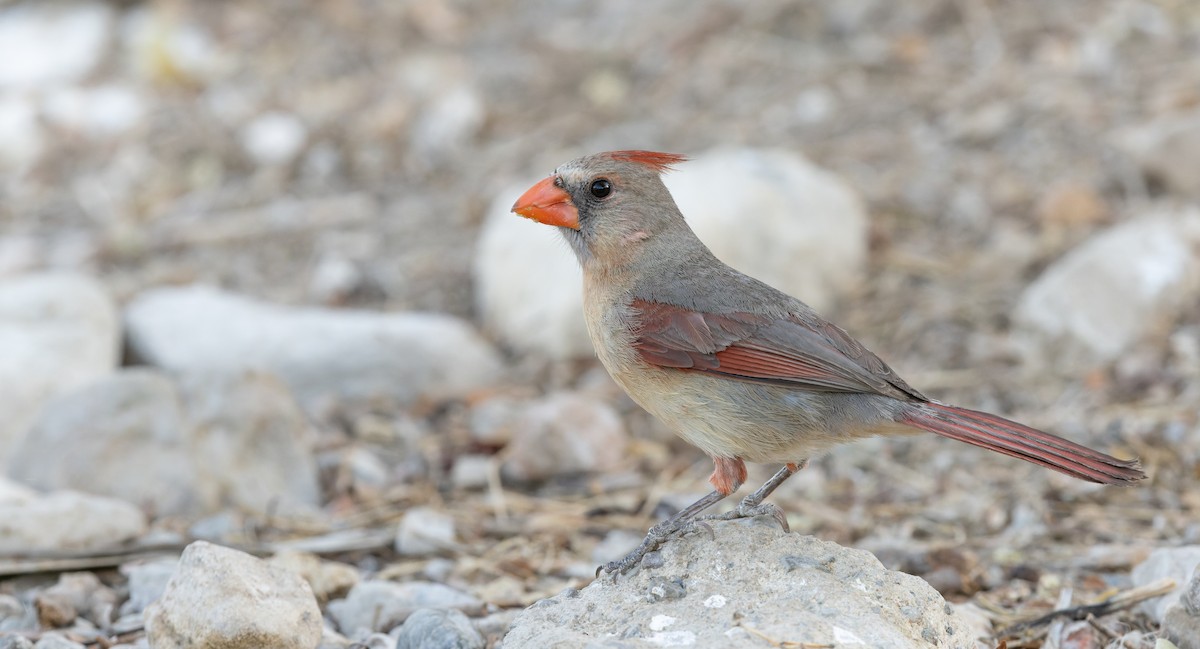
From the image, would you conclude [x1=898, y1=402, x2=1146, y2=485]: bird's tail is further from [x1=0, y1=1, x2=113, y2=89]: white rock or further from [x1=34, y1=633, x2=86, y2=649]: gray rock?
[x1=0, y1=1, x2=113, y2=89]: white rock

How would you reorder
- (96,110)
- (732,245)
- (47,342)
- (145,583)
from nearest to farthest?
(145,583) → (47,342) → (732,245) → (96,110)

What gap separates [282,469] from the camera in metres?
4.77

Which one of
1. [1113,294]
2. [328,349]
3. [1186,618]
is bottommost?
[328,349]

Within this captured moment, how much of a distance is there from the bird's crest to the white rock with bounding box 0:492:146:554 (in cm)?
187

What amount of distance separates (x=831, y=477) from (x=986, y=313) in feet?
4.35

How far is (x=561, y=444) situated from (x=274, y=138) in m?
4.26

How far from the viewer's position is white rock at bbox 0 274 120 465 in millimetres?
5281

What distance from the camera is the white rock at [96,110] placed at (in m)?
8.94

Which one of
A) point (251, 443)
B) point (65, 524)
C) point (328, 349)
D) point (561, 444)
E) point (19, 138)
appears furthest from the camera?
point (19, 138)

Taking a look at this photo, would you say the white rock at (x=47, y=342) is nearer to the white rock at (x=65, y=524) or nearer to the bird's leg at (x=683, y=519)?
the white rock at (x=65, y=524)

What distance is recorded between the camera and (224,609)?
117 inches

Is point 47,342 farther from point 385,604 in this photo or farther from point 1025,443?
point 1025,443

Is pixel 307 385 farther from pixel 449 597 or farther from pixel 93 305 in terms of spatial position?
pixel 449 597

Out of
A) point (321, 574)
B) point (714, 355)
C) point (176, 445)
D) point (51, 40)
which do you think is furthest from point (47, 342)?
point (51, 40)
